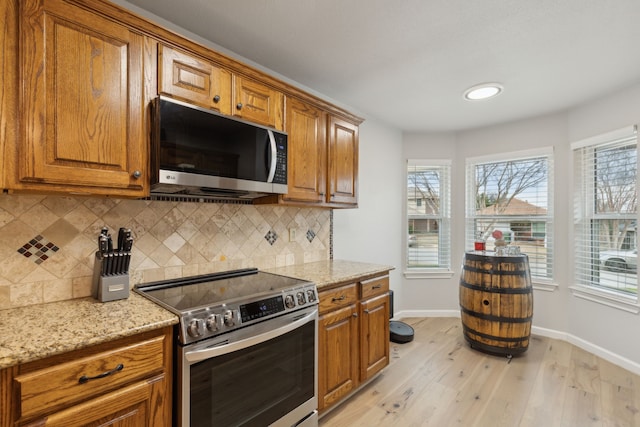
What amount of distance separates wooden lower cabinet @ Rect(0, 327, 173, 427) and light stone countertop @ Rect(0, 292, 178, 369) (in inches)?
1.9

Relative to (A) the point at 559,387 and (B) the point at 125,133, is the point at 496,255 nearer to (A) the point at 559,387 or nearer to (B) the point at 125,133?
(A) the point at 559,387

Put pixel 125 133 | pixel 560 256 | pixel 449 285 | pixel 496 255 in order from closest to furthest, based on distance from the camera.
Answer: pixel 125 133, pixel 496 255, pixel 560 256, pixel 449 285

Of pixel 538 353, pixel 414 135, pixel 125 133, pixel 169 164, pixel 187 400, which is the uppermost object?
pixel 414 135

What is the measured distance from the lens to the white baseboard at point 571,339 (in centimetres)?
265

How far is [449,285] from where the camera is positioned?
4.01 metres

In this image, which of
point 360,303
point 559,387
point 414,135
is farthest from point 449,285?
point 360,303

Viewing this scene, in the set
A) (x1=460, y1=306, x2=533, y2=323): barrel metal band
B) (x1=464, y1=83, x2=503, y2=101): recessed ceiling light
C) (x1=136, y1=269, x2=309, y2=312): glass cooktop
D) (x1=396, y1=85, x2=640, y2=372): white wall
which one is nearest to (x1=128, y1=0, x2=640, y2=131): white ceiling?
(x1=464, y1=83, x2=503, y2=101): recessed ceiling light

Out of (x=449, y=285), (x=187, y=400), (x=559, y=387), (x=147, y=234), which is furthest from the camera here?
(x=449, y=285)

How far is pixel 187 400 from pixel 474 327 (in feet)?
8.56

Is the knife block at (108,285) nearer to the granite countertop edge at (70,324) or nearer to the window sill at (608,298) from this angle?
the granite countertop edge at (70,324)

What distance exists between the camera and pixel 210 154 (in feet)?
5.30

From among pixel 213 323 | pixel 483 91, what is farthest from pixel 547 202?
pixel 213 323

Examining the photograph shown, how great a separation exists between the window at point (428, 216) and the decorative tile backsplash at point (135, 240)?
203cm

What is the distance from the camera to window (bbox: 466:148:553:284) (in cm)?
342
